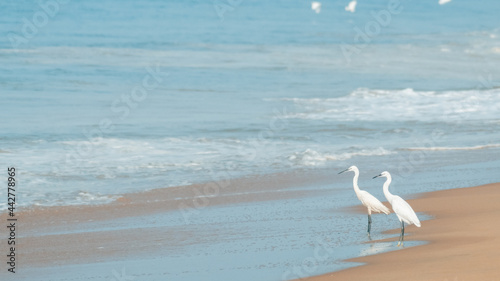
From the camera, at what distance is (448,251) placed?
6.90m

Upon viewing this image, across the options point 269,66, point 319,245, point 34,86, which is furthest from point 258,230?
point 269,66

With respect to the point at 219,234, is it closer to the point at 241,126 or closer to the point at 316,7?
the point at 241,126

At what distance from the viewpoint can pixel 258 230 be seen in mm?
8164

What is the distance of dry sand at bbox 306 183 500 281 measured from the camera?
6234 mm

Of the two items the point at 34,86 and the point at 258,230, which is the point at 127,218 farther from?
the point at 34,86

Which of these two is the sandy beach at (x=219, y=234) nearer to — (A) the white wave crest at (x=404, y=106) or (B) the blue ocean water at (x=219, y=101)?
(B) the blue ocean water at (x=219, y=101)

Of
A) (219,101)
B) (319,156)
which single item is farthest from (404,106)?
(319,156)

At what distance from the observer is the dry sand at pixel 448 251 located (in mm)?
6234

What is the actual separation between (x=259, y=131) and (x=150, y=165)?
3.63 metres

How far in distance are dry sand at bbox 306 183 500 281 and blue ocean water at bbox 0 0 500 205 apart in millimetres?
2183

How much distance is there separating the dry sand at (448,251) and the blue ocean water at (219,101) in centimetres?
218

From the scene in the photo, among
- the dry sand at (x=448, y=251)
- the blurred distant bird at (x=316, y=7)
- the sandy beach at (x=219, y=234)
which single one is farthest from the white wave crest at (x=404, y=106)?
the blurred distant bird at (x=316, y=7)

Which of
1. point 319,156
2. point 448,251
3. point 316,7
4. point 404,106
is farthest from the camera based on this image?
point 316,7

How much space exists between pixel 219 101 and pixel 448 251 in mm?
12562
